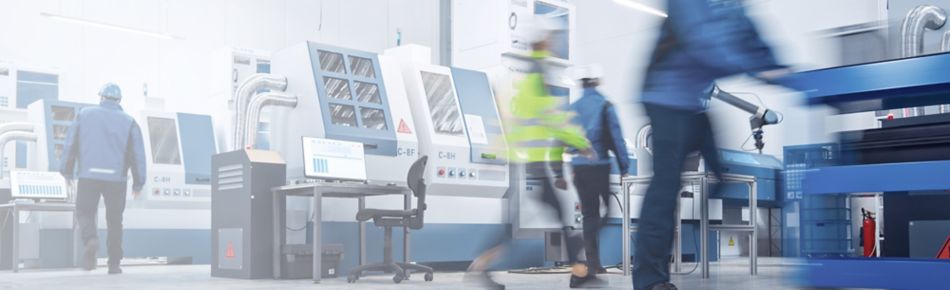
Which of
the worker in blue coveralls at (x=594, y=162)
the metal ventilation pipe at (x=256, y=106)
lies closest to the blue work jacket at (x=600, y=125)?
the worker in blue coveralls at (x=594, y=162)

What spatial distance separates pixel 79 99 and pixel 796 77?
9.82m

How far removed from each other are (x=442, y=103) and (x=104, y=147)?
2.62 meters

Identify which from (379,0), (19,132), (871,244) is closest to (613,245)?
(871,244)

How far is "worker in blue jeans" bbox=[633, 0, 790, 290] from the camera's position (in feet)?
9.12

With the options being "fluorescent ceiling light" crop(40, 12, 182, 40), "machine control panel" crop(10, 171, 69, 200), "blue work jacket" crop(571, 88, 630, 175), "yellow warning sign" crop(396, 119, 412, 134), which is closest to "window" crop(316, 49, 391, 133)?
"yellow warning sign" crop(396, 119, 412, 134)

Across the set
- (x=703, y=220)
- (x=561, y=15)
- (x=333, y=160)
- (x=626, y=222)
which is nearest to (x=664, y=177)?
(x=703, y=220)

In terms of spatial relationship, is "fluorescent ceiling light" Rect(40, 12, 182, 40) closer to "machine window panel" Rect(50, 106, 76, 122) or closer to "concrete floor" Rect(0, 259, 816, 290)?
"machine window panel" Rect(50, 106, 76, 122)

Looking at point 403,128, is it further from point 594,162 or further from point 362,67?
point 594,162

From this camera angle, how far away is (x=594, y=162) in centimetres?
471

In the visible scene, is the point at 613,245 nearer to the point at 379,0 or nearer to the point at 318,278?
the point at 318,278

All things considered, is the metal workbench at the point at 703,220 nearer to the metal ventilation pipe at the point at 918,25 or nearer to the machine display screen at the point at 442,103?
the metal ventilation pipe at the point at 918,25

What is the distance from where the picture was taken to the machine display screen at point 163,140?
898cm

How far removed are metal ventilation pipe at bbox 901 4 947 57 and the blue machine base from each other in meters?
0.76

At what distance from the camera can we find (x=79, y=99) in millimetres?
10820
